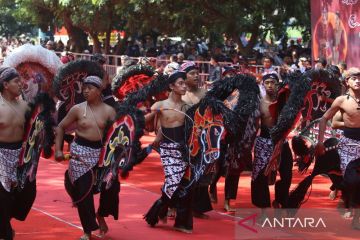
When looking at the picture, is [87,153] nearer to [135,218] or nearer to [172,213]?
[135,218]

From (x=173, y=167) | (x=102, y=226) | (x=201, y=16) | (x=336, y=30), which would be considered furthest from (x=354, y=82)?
(x=201, y=16)

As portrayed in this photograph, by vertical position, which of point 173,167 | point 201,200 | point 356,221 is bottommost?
point 356,221

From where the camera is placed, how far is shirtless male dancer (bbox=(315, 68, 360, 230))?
884 cm

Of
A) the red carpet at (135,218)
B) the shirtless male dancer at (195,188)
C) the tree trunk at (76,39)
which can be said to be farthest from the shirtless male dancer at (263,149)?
the tree trunk at (76,39)

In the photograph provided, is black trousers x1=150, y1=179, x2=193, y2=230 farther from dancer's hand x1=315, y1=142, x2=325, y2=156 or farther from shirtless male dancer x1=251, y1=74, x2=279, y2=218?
dancer's hand x1=315, y1=142, x2=325, y2=156

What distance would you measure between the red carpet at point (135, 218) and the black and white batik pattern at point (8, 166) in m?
0.77

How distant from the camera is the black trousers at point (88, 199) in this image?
7.83m

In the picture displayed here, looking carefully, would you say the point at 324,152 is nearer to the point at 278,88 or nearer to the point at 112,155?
the point at 278,88

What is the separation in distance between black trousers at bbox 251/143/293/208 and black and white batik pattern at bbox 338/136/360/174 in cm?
73

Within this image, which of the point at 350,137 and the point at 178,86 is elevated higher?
the point at 178,86

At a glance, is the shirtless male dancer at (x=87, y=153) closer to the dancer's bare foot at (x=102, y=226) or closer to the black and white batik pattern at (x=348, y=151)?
the dancer's bare foot at (x=102, y=226)

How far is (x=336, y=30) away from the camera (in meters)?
16.3

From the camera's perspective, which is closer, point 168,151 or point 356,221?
point 168,151

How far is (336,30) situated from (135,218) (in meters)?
8.44
